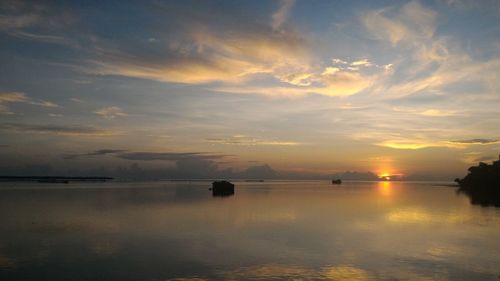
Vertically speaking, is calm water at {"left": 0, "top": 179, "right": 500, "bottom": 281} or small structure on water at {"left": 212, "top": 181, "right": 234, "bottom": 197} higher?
small structure on water at {"left": 212, "top": 181, "right": 234, "bottom": 197}

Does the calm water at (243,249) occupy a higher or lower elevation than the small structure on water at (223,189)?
lower

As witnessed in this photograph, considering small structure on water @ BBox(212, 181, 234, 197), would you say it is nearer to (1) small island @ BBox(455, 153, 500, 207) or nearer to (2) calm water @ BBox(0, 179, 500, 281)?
(2) calm water @ BBox(0, 179, 500, 281)

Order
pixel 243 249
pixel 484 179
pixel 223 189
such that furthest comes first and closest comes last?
pixel 484 179 → pixel 223 189 → pixel 243 249

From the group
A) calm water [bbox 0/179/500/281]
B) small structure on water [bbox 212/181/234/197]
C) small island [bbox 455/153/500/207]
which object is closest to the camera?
calm water [bbox 0/179/500/281]

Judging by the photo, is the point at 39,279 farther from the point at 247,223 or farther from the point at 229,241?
the point at 247,223

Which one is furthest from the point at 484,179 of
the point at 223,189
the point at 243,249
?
the point at 243,249

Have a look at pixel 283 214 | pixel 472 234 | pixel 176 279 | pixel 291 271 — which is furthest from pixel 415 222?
pixel 176 279

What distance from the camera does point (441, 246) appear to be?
37312 millimetres

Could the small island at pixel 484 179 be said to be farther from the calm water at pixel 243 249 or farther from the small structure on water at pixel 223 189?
the calm water at pixel 243 249

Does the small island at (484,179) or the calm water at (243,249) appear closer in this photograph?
the calm water at (243,249)

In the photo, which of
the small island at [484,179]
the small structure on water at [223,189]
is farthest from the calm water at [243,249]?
the small island at [484,179]

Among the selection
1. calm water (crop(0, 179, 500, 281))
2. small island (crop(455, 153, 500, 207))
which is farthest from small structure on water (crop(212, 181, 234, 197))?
small island (crop(455, 153, 500, 207))

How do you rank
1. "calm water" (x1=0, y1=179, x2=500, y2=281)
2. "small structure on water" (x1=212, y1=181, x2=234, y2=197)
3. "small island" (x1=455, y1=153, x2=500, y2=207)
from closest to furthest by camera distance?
"calm water" (x1=0, y1=179, x2=500, y2=281) → "small structure on water" (x1=212, y1=181, x2=234, y2=197) → "small island" (x1=455, y1=153, x2=500, y2=207)

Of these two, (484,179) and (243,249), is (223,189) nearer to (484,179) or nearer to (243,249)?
(243,249)
